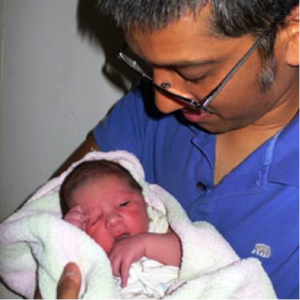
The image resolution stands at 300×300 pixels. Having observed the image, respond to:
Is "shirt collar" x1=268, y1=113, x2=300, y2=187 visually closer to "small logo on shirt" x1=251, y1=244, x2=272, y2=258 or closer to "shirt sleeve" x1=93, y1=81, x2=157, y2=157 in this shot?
"small logo on shirt" x1=251, y1=244, x2=272, y2=258

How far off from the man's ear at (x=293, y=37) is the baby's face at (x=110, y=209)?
1.79 feet

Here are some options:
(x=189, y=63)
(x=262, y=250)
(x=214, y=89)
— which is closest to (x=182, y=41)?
(x=189, y=63)

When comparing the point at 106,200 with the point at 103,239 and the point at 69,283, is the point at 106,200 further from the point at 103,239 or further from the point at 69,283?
the point at 69,283

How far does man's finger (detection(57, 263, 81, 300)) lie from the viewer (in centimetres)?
111

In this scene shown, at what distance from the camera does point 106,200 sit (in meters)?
1.36

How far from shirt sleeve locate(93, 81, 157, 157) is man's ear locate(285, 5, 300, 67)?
0.52 meters

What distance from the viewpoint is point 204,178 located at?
1.29m

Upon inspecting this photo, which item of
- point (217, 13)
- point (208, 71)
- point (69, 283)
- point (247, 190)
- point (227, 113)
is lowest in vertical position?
point (69, 283)

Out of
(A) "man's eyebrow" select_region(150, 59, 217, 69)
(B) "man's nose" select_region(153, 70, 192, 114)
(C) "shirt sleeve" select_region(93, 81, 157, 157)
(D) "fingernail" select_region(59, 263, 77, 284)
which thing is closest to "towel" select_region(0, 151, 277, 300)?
(D) "fingernail" select_region(59, 263, 77, 284)

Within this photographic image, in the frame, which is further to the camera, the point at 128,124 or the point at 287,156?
the point at 128,124

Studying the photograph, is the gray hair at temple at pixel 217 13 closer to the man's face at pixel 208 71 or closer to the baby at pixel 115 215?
the man's face at pixel 208 71

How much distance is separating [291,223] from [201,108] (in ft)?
1.01

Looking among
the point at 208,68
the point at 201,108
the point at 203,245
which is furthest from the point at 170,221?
the point at 208,68

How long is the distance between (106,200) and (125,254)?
0.58 ft
